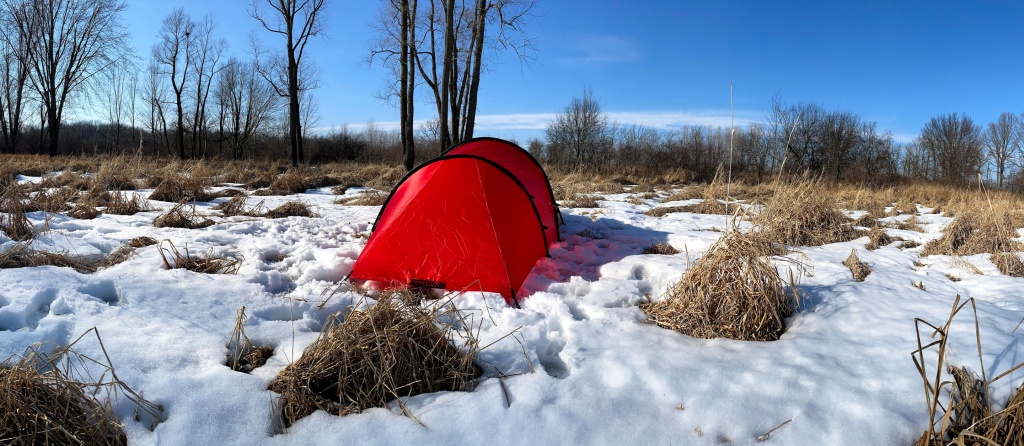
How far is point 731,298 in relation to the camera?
2877 mm

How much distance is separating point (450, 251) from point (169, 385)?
198cm

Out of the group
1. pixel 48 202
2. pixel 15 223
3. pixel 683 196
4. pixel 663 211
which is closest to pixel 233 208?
pixel 48 202

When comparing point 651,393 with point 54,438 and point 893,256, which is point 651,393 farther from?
point 893,256

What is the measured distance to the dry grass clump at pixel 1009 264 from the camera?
13.3 feet

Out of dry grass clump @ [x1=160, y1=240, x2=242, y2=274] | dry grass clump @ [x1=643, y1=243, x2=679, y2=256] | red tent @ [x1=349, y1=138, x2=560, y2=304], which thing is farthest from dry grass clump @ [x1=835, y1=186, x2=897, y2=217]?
dry grass clump @ [x1=160, y1=240, x2=242, y2=274]

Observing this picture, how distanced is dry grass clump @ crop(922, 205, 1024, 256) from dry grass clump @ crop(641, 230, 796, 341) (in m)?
3.24

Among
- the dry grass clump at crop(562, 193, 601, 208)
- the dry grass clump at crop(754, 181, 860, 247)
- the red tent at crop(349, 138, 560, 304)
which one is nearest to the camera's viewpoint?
the red tent at crop(349, 138, 560, 304)

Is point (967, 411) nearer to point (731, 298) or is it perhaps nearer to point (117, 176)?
point (731, 298)

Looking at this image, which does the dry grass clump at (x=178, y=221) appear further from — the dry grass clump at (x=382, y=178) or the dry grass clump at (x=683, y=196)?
Answer: the dry grass clump at (x=683, y=196)

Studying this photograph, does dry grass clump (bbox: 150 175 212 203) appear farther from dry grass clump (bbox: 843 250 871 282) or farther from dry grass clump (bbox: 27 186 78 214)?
dry grass clump (bbox: 843 250 871 282)

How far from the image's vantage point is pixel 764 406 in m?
2.09

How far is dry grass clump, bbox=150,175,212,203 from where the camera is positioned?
7.38 m

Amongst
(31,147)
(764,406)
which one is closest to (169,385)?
(764,406)

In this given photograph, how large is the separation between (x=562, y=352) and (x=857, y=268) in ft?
9.58
